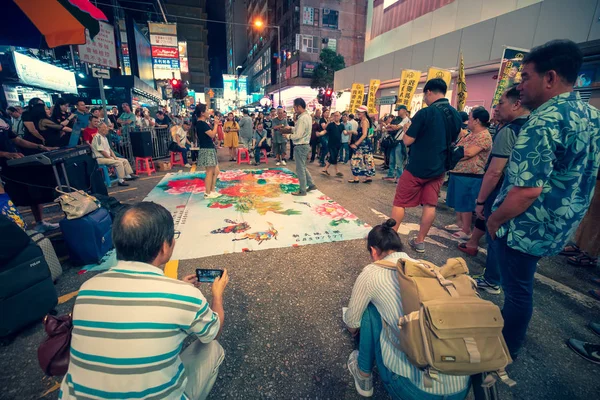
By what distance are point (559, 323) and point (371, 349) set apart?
2176 mm

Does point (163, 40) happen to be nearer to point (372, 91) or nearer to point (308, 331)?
point (372, 91)

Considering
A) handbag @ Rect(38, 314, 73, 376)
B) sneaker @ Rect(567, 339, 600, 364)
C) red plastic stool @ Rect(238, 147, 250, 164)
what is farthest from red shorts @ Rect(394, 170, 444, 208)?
red plastic stool @ Rect(238, 147, 250, 164)

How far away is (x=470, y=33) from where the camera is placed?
10.9m

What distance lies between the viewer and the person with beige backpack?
1.08 m

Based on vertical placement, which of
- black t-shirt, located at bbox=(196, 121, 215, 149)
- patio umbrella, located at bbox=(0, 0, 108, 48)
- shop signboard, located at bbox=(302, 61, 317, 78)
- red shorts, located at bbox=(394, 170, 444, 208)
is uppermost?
shop signboard, located at bbox=(302, 61, 317, 78)

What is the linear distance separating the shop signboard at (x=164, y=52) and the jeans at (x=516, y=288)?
91.4ft

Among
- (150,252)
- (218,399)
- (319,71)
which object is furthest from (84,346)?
(319,71)

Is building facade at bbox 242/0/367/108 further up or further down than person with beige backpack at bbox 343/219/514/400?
further up

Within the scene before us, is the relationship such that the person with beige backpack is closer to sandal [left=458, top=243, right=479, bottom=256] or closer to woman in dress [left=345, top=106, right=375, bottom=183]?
A: sandal [left=458, top=243, right=479, bottom=256]

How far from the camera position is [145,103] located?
26984mm

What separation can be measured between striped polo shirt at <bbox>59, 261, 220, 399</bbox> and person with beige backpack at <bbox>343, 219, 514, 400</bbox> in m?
1.01

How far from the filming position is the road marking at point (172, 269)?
3154 mm

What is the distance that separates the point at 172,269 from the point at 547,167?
367cm

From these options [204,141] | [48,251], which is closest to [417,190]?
[48,251]
